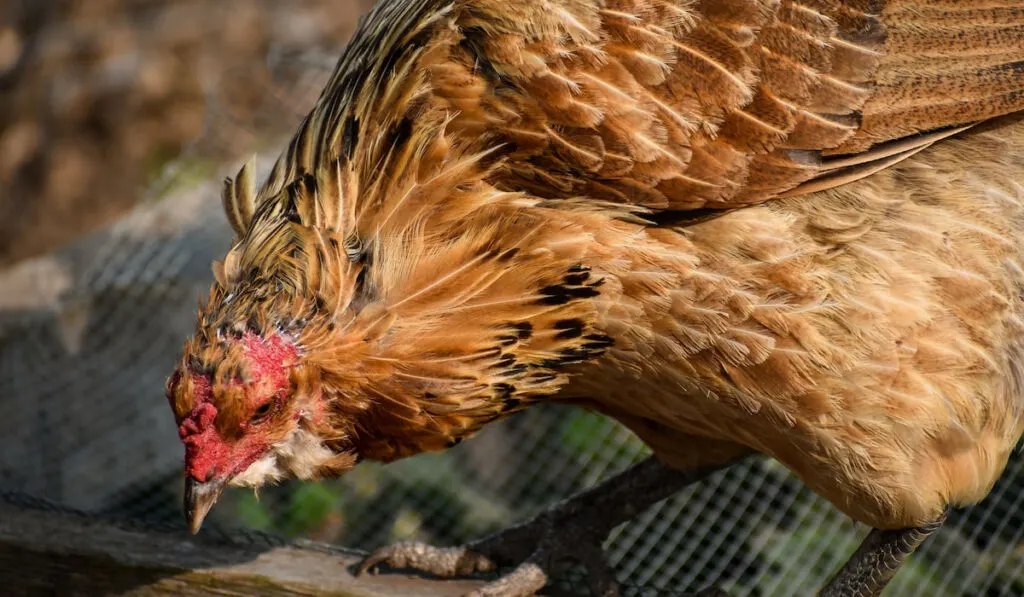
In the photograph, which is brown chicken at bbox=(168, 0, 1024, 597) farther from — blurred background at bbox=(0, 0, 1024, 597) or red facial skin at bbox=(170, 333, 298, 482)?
blurred background at bbox=(0, 0, 1024, 597)

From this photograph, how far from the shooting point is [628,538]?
11.9 ft

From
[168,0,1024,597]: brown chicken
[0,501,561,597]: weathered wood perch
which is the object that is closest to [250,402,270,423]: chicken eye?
[168,0,1024,597]: brown chicken

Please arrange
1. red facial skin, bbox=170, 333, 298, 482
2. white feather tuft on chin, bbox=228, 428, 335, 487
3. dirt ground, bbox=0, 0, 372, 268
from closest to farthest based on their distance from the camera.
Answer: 1. red facial skin, bbox=170, 333, 298, 482
2. white feather tuft on chin, bbox=228, 428, 335, 487
3. dirt ground, bbox=0, 0, 372, 268

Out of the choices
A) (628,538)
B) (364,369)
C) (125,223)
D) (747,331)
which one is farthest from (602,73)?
(125,223)

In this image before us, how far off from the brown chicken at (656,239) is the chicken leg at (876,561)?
201 mm

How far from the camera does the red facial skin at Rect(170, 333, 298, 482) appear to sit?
212 centimetres

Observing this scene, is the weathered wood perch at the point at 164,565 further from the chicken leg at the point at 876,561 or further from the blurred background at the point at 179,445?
the chicken leg at the point at 876,561

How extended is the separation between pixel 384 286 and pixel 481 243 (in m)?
0.21

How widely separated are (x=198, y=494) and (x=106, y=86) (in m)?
4.40

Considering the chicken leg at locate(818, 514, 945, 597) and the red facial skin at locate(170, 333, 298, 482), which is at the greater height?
the red facial skin at locate(170, 333, 298, 482)

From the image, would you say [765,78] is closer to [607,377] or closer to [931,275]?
[931,275]

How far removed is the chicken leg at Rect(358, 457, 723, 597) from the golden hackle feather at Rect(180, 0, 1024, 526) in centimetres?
63

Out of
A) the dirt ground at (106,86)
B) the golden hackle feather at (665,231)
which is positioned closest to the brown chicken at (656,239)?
the golden hackle feather at (665,231)

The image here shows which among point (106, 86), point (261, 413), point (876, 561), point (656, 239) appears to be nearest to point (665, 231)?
point (656, 239)
